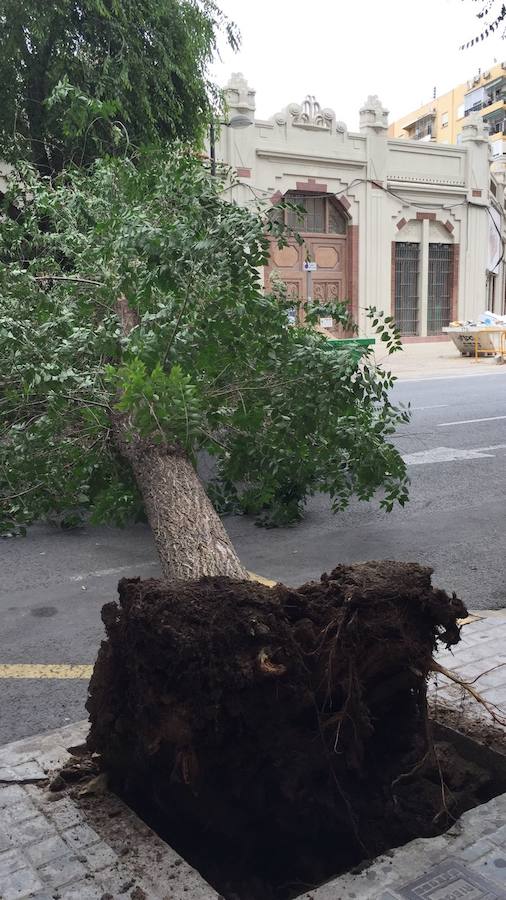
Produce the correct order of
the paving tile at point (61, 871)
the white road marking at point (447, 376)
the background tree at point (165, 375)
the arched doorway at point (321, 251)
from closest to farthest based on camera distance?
1. the paving tile at point (61, 871)
2. the background tree at point (165, 375)
3. the white road marking at point (447, 376)
4. the arched doorway at point (321, 251)

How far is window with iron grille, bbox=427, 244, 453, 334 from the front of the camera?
30094 millimetres

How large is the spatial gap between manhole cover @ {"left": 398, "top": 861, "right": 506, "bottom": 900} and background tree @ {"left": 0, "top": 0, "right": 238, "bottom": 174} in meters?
9.77

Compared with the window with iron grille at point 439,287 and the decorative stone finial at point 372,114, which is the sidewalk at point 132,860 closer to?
the decorative stone finial at point 372,114

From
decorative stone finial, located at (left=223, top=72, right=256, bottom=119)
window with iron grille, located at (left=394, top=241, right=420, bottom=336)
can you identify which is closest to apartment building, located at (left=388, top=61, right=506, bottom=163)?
window with iron grille, located at (left=394, top=241, right=420, bottom=336)

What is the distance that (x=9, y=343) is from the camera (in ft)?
17.8

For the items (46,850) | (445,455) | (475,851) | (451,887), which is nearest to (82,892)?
(46,850)

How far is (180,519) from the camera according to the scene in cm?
378

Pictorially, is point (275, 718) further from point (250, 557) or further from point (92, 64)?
point (92, 64)

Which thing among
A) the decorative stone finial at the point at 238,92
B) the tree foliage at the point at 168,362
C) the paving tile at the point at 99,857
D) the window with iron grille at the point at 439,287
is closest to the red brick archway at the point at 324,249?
the decorative stone finial at the point at 238,92

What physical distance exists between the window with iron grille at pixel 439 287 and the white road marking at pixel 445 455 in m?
21.2

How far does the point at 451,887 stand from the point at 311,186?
2583cm

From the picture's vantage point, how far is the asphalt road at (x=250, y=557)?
12.8ft

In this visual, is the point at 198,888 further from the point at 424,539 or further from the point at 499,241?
the point at 499,241

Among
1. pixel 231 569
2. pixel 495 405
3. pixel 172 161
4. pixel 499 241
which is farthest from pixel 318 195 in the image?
pixel 231 569
